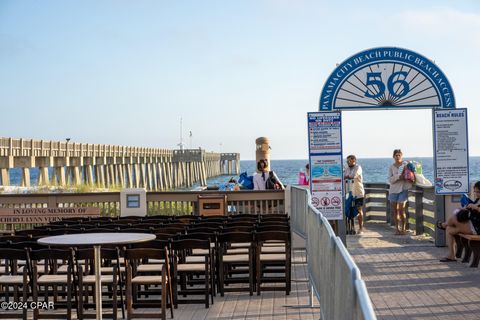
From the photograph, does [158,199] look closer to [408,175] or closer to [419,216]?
[408,175]

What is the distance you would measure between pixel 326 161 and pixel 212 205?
310 centimetres

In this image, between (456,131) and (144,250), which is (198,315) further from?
(456,131)

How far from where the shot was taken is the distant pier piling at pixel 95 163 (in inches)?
1572

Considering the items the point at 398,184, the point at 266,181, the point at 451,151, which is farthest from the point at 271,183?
the point at 451,151

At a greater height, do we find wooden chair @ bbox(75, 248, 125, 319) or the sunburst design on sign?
the sunburst design on sign

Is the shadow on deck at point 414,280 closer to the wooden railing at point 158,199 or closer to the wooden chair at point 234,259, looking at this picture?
the wooden chair at point 234,259

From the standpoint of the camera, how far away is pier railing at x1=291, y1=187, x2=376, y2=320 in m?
4.40

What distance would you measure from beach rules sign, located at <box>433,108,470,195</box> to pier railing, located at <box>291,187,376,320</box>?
21.2 ft

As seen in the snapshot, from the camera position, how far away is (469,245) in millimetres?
13031

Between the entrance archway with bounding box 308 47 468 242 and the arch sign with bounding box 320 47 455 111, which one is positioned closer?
the entrance archway with bounding box 308 47 468 242

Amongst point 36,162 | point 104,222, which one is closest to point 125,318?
point 104,222

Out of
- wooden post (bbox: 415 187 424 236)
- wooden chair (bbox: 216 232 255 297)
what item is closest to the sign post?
wooden post (bbox: 415 187 424 236)

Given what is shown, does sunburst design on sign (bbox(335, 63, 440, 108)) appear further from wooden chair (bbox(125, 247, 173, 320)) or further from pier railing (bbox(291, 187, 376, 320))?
wooden chair (bbox(125, 247, 173, 320))

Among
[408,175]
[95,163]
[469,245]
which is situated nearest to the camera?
[469,245]
